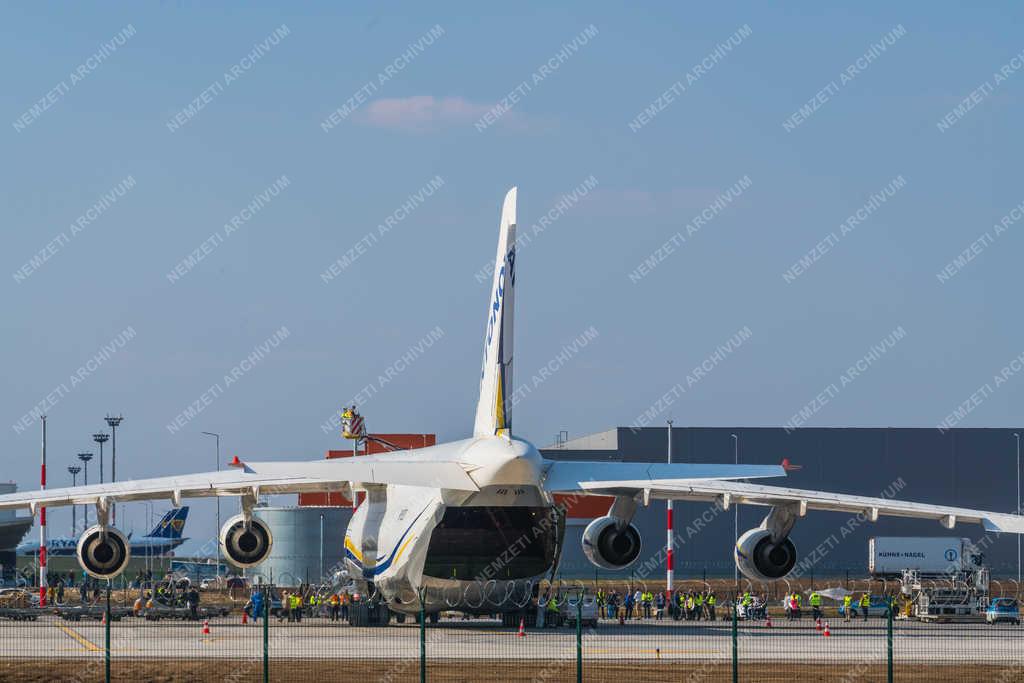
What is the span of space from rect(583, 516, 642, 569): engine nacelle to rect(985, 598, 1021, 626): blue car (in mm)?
15252

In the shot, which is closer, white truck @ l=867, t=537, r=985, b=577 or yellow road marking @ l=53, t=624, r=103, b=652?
yellow road marking @ l=53, t=624, r=103, b=652

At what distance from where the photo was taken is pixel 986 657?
27734 millimetres

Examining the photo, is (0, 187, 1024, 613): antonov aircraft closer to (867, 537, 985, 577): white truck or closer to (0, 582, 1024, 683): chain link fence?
(0, 582, 1024, 683): chain link fence

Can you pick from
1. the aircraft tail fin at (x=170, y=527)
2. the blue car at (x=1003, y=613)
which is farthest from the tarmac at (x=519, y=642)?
the aircraft tail fin at (x=170, y=527)

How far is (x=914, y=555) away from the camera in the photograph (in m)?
63.8

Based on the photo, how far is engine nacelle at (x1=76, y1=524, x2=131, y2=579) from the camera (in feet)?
105

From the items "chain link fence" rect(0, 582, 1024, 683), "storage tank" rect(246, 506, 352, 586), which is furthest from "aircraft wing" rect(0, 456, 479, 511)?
"storage tank" rect(246, 506, 352, 586)

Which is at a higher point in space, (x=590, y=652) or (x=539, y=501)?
(x=539, y=501)

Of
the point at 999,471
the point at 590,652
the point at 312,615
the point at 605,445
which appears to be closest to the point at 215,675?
the point at 590,652

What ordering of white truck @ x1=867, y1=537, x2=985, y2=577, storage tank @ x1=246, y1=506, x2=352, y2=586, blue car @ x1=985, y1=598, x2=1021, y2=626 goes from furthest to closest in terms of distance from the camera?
storage tank @ x1=246, y1=506, x2=352, y2=586, white truck @ x1=867, y1=537, x2=985, y2=577, blue car @ x1=985, y1=598, x2=1021, y2=626

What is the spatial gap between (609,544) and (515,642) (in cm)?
441

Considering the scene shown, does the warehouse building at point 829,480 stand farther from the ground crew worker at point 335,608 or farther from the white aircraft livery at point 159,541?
the white aircraft livery at point 159,541

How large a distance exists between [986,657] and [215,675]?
46.7 ft

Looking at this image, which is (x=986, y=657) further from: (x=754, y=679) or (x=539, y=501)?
(x=539, y=501)
